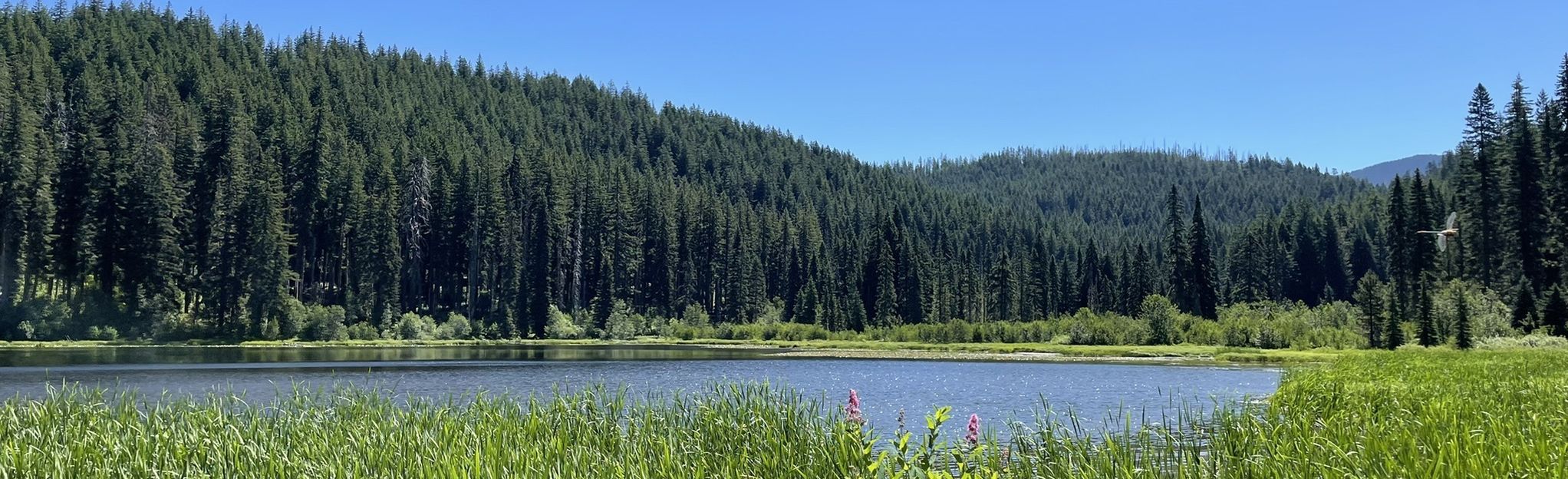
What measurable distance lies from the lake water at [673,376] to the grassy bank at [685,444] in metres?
6.59

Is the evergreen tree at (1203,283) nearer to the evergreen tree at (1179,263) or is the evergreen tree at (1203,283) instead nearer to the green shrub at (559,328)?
the evergreen tree at (1179,263)

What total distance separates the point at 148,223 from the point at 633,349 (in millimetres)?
43957

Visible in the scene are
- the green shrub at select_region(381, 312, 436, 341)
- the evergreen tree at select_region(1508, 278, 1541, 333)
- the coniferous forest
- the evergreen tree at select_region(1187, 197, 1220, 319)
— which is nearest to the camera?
the evergreen tree at select_region(1508, 278, 1541, 333)

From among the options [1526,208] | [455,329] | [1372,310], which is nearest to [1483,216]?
[1526,208]

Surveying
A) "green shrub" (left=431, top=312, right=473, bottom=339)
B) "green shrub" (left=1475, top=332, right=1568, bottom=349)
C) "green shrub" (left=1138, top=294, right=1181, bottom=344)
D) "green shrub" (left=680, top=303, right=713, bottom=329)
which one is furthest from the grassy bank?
"green shrub" (left=680, top=303, right=713, bottom=329)

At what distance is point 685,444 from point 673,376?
3413 cm

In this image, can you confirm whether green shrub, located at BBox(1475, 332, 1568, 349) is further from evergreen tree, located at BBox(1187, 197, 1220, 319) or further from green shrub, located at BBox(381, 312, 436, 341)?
green shrub, located at BBox(381, 312, 436, 341)

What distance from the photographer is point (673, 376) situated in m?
48.5

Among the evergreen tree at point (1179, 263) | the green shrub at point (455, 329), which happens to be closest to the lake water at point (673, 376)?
the green shrub at point (455, 329)

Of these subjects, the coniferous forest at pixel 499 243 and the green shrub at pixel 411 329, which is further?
the green shrub at pixel 411 329

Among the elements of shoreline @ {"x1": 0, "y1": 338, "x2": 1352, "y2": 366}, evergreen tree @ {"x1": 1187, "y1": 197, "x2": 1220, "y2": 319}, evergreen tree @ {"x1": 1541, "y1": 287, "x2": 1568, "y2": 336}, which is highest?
evergreen tree @ {"x1": 1187, "y1": 197, "x2": 1220, "y2": 319}

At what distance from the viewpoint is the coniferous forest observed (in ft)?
287

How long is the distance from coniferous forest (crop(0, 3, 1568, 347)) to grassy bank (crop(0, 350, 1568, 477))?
54.2m

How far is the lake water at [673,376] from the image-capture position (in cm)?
3456
